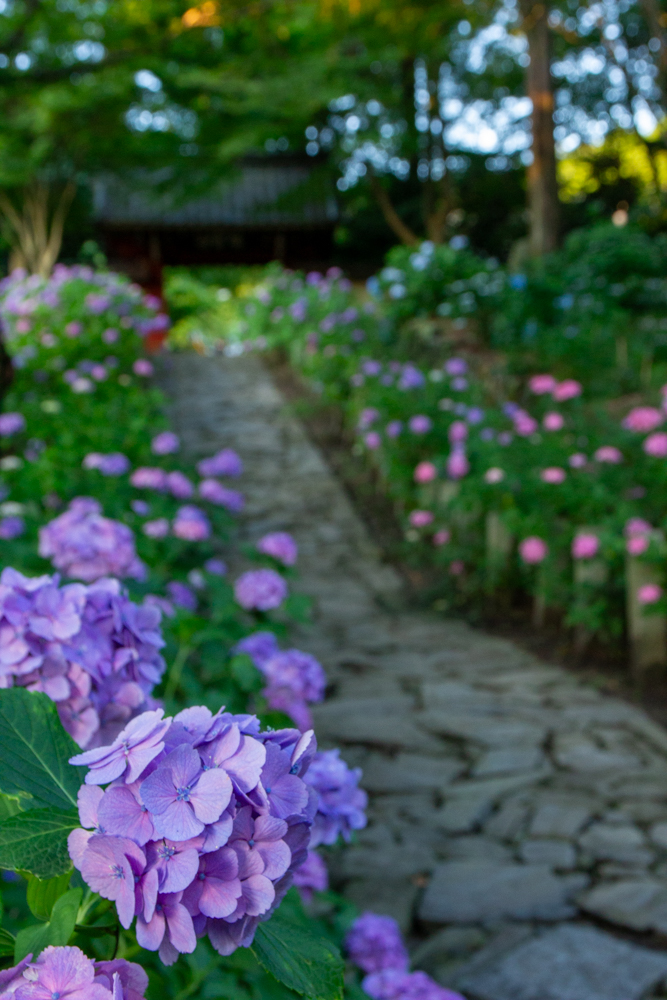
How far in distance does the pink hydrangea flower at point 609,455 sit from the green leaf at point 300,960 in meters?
3.24

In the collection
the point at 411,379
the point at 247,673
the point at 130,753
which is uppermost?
the point at 411,379

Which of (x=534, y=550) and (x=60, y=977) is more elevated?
(x=60, y=977)

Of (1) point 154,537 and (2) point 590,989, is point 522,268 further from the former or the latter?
(2) point 590,989

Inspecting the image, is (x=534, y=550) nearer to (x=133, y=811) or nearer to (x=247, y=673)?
(x=247, y=673)

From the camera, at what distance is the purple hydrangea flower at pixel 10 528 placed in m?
2.57

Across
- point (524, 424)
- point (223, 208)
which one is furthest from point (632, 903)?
point (223, 208)

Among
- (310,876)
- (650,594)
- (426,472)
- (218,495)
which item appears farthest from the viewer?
(426,472)

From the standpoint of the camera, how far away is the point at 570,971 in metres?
1.81

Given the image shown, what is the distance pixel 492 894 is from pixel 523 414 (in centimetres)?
273

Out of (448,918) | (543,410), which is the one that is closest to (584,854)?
(448,918)

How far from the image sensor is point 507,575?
428 cm

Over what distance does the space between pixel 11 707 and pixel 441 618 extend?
387cm

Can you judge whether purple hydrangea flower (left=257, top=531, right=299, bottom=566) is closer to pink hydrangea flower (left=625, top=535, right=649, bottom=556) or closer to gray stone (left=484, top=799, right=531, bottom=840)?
gray stone (left=484, top=799, right=531, bottom=840)

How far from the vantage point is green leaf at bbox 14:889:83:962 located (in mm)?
610
